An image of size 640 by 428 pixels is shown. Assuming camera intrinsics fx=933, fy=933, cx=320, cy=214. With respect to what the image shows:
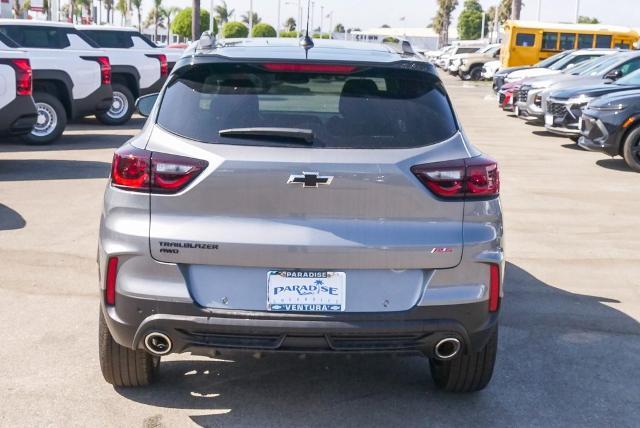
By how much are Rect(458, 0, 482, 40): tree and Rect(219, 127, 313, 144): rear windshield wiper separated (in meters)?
130

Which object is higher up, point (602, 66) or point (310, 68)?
point (310, 68)

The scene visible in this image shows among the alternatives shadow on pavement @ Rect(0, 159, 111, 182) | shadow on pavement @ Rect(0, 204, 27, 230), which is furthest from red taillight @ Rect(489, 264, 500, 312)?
shadow on pavement @ Rect(0, 159, 111, 182)

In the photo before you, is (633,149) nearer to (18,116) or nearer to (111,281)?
(18,116)

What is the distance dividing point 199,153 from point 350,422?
146 centimetres

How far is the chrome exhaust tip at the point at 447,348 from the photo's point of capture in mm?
4059

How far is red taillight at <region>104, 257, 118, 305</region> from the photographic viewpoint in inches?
159

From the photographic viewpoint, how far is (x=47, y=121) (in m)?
14.9

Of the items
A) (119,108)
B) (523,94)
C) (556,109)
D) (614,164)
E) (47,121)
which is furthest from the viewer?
(523,94)

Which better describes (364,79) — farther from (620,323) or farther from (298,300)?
(620,323)

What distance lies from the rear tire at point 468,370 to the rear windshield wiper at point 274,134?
131cm

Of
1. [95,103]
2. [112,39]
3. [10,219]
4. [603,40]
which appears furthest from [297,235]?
[603,40]

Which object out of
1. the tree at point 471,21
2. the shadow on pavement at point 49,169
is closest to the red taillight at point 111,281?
the shadow on pavement at point 49,169

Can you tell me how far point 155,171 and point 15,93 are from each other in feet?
28.3

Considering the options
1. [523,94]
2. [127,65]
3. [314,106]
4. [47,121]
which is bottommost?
[47,121]
